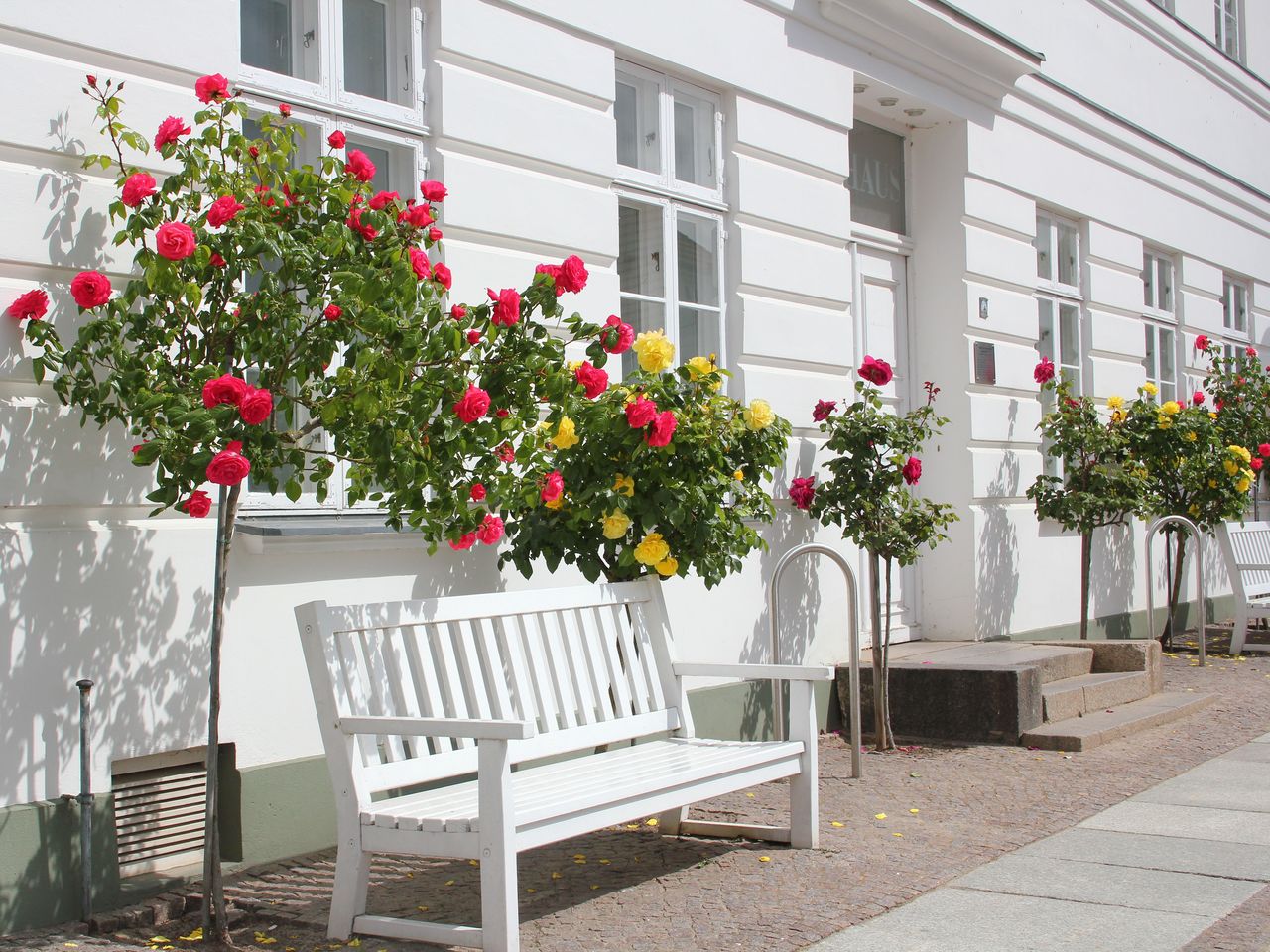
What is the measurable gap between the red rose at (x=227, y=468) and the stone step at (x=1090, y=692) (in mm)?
5235

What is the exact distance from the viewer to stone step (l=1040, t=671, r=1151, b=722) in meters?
8.01

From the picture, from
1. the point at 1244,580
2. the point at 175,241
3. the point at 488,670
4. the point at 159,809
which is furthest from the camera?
the point at 1244,580

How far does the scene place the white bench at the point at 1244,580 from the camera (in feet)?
37.6

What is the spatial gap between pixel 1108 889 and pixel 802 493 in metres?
3.22

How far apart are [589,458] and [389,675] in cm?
161

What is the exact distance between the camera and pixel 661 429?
570 centimetres

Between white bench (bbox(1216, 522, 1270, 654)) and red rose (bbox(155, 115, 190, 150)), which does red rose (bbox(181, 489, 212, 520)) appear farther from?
white bench (bbox(1216, 522, 1270, 654))

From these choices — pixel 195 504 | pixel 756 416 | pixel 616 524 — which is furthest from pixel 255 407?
pixel 756 416

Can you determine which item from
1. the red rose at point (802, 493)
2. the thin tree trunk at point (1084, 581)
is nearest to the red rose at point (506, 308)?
the red rose at point (802, 493)

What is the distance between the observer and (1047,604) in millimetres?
10531

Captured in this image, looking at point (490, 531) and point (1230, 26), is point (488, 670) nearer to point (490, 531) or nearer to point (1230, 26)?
point (490, 531)

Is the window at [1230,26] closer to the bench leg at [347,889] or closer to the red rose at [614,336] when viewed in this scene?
the red rose at [614,336]

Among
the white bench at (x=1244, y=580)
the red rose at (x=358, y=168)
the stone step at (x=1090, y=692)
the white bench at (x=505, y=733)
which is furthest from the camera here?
the white bench at (x=1244, y=580)

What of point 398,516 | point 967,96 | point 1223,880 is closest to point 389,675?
point 398,516
